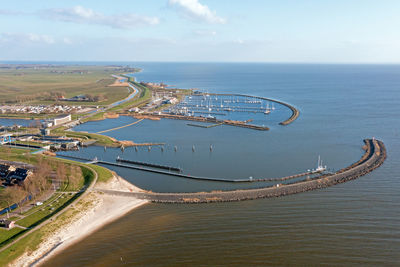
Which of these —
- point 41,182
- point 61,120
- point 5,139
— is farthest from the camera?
point 61,120

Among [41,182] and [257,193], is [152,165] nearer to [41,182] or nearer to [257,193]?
[41,182]

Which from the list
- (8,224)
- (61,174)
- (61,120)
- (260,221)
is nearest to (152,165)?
(61,174)

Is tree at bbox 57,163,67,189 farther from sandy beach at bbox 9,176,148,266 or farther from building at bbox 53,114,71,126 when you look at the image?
building at bbox 53,114,71,126

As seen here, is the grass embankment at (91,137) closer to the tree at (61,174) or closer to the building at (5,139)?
the building at (5,139)

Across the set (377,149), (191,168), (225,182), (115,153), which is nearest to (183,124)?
(115,153)

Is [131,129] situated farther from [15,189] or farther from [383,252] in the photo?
[383,252]

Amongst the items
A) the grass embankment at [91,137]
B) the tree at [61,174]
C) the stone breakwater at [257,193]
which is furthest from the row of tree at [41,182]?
the grass embankment at [91,137]
